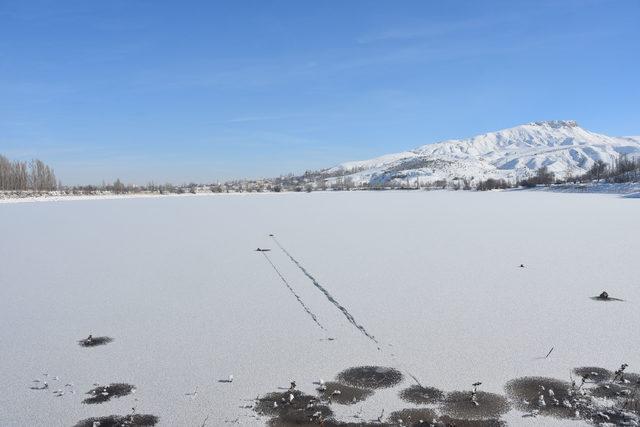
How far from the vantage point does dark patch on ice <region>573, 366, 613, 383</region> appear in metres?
4.65

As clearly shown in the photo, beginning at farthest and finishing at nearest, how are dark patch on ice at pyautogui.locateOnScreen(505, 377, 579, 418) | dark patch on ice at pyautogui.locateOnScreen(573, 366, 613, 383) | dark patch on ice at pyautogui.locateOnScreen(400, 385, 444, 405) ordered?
dark patch on ice at pyautogui.locateOnScreen(573, 366, 613, 383), dark patch on ice at pyautogui.locateOnScreen(400, 385, 444, 405), dark patch on ice at pyautogui.locateOnScreen(505, 377, 579, 418)

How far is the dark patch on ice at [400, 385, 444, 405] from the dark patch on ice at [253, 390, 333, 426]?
743 mm

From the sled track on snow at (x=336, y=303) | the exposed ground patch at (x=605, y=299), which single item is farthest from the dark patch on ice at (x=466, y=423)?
the exposed ground patch at (x=605, y=299)

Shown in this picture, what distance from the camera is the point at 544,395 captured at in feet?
14.2

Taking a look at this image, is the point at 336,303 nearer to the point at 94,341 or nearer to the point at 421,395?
the point at 421,395

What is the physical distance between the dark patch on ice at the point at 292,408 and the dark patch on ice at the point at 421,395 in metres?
0.74

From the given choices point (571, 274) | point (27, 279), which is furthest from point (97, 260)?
point (571, 274)

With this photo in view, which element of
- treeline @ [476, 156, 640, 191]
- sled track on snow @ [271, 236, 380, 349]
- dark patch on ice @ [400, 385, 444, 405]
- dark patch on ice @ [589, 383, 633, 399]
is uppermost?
treeline @ [476, 156, 640, 191]

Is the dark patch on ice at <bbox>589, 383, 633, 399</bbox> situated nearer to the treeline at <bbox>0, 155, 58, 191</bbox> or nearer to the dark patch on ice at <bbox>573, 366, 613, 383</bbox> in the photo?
the dark patch on ice at <bbox>573, 366, 613, 383</bbox>

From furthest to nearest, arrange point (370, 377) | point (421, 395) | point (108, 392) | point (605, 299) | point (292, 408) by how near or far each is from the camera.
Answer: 1. point (605, 299)
2. point (370, 377)
3. point (108, 392)
4. point (421, 395)
5. point (292, 408)

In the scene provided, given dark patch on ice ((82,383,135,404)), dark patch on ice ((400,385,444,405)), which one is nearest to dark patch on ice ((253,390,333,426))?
dark patch on ice ((400,385,444,405))

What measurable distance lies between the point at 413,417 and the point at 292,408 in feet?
3.41

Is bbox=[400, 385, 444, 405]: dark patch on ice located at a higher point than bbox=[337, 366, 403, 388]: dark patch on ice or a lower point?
lower

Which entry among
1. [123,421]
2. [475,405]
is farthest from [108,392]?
[475,405]
